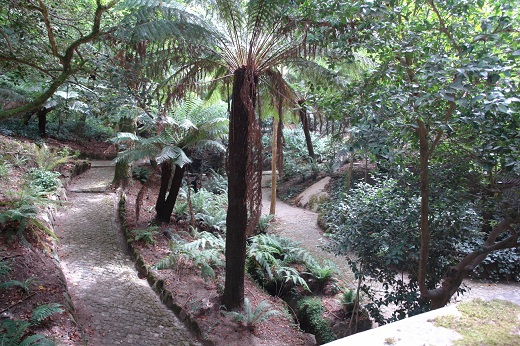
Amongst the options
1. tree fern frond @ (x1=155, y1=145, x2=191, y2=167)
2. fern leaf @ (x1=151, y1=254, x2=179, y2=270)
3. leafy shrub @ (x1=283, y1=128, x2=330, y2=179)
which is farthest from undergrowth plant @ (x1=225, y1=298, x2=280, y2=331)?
leafy shrub @ (x1=283, y1=128, x2=330, y2=179)

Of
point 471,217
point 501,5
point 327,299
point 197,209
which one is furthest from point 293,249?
point 501,5

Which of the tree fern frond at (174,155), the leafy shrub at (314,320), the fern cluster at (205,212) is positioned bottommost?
the leafy shrub at (314,320)

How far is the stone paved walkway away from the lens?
14.8 feet

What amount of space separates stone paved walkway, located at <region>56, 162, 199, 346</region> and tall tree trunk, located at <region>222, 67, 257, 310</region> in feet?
2.91

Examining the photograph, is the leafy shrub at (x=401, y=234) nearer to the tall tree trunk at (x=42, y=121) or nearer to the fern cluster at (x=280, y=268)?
the fern cluster at (x=280, y=268)

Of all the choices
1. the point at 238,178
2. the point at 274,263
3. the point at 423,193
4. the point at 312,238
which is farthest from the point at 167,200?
the point at 423,193

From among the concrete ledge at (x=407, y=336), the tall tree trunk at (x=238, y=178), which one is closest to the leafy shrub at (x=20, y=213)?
the tall tree trunk at (x=238, y=178)

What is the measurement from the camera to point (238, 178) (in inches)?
194

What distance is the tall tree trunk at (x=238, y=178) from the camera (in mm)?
4676

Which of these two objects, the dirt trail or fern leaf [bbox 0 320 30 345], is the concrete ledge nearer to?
fern leaf [bbox 0 320 30 345]

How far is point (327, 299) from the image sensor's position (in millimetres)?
6633

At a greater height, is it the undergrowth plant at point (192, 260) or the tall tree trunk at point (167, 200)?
the tall tree trunk at point (167, 200)

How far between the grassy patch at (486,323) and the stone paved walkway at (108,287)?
360cm

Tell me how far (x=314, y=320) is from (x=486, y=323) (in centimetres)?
453
